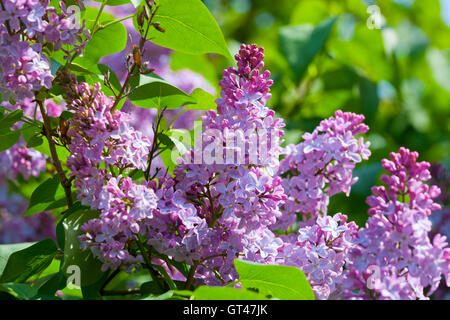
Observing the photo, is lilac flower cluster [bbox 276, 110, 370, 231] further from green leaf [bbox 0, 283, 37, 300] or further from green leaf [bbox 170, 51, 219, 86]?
green leaf [bbox 170, 51, 219, 86]

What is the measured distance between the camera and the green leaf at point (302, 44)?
2.19 metres

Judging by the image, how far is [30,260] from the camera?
1188mm

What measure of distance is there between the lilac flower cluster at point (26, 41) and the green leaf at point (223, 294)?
429mm

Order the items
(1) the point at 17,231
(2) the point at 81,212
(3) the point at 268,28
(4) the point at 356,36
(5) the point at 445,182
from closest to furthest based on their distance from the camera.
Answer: (2) the point at 81,212
(1) the point at 17,231
(5) the point at 445,182
(4) the point at 356,36
(3) the point at 268,28

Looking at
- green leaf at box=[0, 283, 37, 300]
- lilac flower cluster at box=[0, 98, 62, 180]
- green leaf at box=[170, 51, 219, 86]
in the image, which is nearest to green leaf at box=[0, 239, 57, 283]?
green leaf at box=[0, 283, 37, 300]

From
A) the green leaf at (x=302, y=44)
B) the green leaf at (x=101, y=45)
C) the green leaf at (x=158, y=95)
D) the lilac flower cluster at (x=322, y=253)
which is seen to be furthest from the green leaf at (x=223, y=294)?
the green leaf at (x=302, y=44)

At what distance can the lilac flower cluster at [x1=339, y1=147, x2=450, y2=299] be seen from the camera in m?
1.00

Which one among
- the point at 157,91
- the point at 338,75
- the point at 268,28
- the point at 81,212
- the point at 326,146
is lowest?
the point at 81,212

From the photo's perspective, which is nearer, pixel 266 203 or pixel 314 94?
pixel 266 203

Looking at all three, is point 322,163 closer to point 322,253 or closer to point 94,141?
point 322,253

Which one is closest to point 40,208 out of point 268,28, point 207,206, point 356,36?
point 207,206

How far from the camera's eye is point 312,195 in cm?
126
